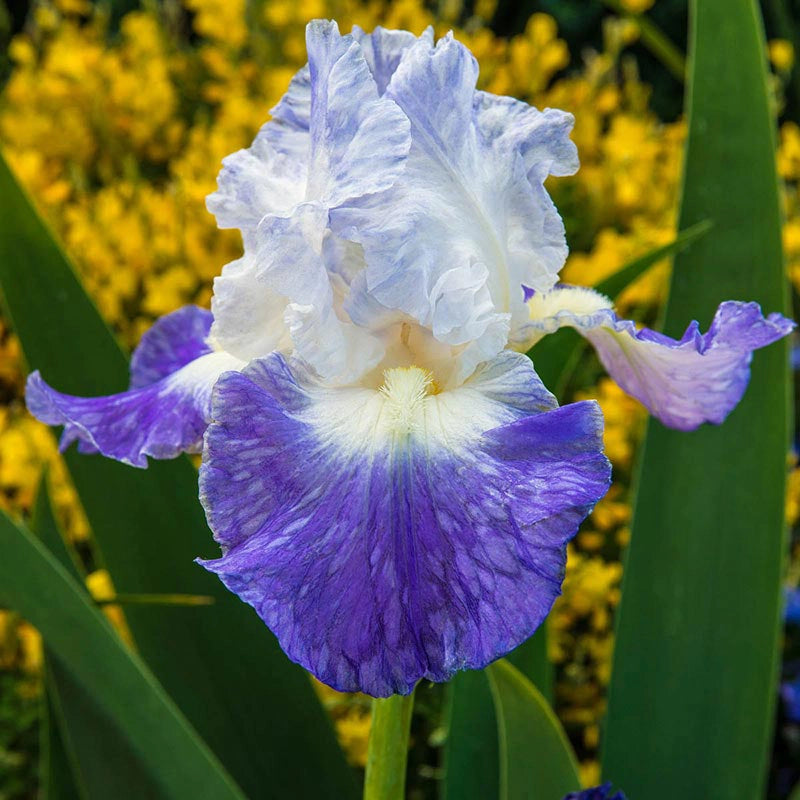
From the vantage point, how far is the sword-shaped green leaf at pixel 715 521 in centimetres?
85

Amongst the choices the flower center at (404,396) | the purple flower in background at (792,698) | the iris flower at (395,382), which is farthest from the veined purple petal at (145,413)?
the purple flower in background at (792,698)

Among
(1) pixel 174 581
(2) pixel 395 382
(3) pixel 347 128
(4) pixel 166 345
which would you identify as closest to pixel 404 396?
(2) pixel 395 382

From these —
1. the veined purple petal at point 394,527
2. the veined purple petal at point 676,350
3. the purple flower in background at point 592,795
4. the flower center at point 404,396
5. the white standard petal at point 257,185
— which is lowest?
the purple flower in background at point 592,795

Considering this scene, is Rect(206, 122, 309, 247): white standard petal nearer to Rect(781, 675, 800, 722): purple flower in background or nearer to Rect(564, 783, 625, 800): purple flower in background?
Rect(564, 783, 625, 800): purple flower in background

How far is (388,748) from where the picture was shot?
2.01 ft

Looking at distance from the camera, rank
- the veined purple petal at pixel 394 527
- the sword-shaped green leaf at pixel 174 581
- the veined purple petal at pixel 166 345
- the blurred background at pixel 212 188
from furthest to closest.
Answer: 1. the blurred background at pixel 212 188
2. the sword-shaped green leaf at pixel 174 581
3. the veined purple petal at pixel 166 345
4. the veined purple petal at pixel 394 527

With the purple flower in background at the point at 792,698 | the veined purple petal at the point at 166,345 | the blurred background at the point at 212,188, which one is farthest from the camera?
the purple flower in background at the point at 792,698

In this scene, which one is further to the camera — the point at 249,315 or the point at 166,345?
the point at 166,345

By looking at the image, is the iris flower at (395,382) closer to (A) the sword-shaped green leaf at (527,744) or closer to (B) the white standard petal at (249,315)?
(B) the white standard petal at (249,315)

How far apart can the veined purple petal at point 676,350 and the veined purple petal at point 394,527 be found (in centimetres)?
11

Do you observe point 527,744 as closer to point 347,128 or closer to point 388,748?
point 388,748

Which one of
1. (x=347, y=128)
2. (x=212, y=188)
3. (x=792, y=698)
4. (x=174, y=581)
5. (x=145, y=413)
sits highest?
(x=212, y=188)

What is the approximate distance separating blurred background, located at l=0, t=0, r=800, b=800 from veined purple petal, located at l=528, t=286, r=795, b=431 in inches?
13.0

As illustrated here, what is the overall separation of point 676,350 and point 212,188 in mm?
1114
